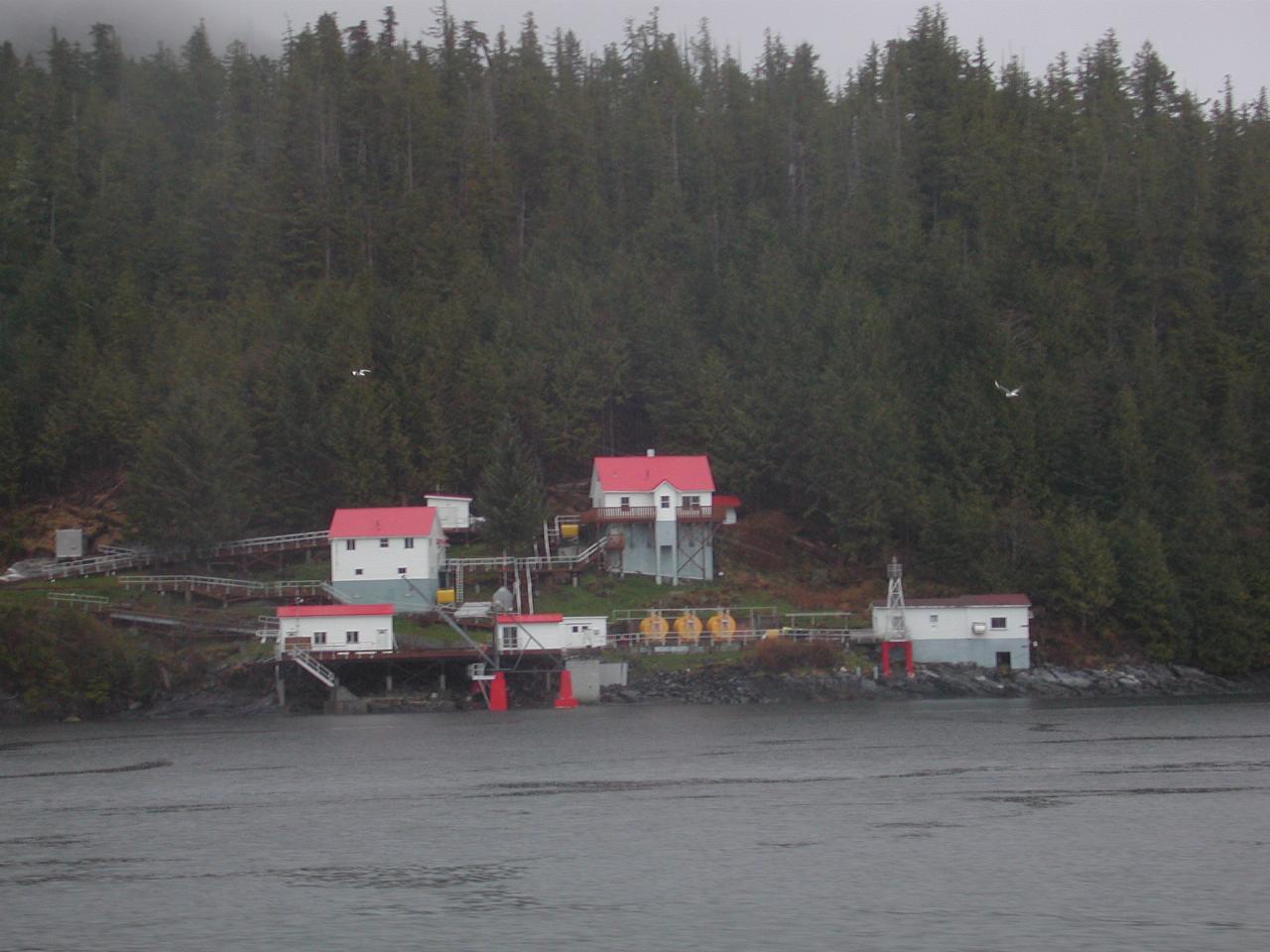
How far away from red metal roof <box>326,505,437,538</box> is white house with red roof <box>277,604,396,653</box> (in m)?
5.66

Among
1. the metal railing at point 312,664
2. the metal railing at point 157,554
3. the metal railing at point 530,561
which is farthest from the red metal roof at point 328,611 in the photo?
the metal railing at point 157,554

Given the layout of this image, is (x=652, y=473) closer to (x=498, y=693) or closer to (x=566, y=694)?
(x=566, y=694)

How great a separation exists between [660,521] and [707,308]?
59.3ft

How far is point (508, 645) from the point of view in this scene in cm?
5622

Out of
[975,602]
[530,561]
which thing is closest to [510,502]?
[530,561]

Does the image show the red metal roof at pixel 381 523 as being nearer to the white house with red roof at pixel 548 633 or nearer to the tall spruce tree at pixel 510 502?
the tall spruce tree at pixel 510 502

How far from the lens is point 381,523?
6131 centimetres

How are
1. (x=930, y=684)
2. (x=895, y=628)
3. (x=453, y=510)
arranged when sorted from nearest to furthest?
(x=895, y=628), (x=930, y=684), (x=453, y=510)

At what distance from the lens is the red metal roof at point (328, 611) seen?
55.0m

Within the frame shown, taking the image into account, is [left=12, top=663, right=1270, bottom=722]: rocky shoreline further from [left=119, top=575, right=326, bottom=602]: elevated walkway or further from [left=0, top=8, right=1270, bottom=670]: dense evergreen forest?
[left=119, top=575, right=326, bottom=602]: elevated walkway

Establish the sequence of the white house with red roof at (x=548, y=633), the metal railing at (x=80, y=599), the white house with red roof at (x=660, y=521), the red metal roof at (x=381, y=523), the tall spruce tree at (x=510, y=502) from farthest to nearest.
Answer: the white house with red roof at (x=660, y=521) < the tall spruce tree at (x=510, y=502) < the red metal roof at (x=381, y=523) < the metal railing at (x=80, y=599) < the white house with red roof at (x=548, y=633)

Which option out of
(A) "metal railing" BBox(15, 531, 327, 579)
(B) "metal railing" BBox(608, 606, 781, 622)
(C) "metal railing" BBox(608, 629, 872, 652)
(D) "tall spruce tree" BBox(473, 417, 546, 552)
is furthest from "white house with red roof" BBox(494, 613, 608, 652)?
(A) "metal railing" BBox(15, 531, 327, 579)

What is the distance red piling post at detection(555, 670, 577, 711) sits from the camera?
55688 millimetres

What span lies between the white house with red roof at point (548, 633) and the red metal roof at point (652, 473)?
974cm
